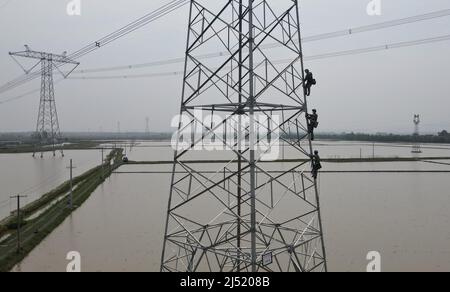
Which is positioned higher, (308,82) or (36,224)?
(308,82)

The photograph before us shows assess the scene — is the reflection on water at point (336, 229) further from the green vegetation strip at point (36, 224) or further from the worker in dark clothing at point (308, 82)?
the worker in dark clothing at point (308, 82)

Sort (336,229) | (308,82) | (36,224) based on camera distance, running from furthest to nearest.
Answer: (36,224)
(336,229)
(308,82)

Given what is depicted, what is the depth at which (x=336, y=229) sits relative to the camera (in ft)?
34.9

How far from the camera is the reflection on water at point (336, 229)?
322 inches

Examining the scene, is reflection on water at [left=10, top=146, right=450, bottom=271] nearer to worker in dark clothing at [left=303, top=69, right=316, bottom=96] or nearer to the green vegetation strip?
the green vegetation strip

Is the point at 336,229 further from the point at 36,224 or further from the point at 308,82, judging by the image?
the point at 36,224

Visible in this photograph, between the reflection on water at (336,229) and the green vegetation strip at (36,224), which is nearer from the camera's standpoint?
the reflection on water at (336,229)

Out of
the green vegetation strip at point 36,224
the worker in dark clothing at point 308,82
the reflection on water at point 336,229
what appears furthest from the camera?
the green vegetation strip at point 36,224

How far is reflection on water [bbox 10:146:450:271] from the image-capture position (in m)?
8.18

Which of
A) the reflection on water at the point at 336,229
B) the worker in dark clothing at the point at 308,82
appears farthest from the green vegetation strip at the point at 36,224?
the worker in dark clothing at the point at 308,82

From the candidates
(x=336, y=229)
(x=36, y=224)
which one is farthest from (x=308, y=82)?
(x=36, y=224)

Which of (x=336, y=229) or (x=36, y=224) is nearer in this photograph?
(x=336, y=229)
